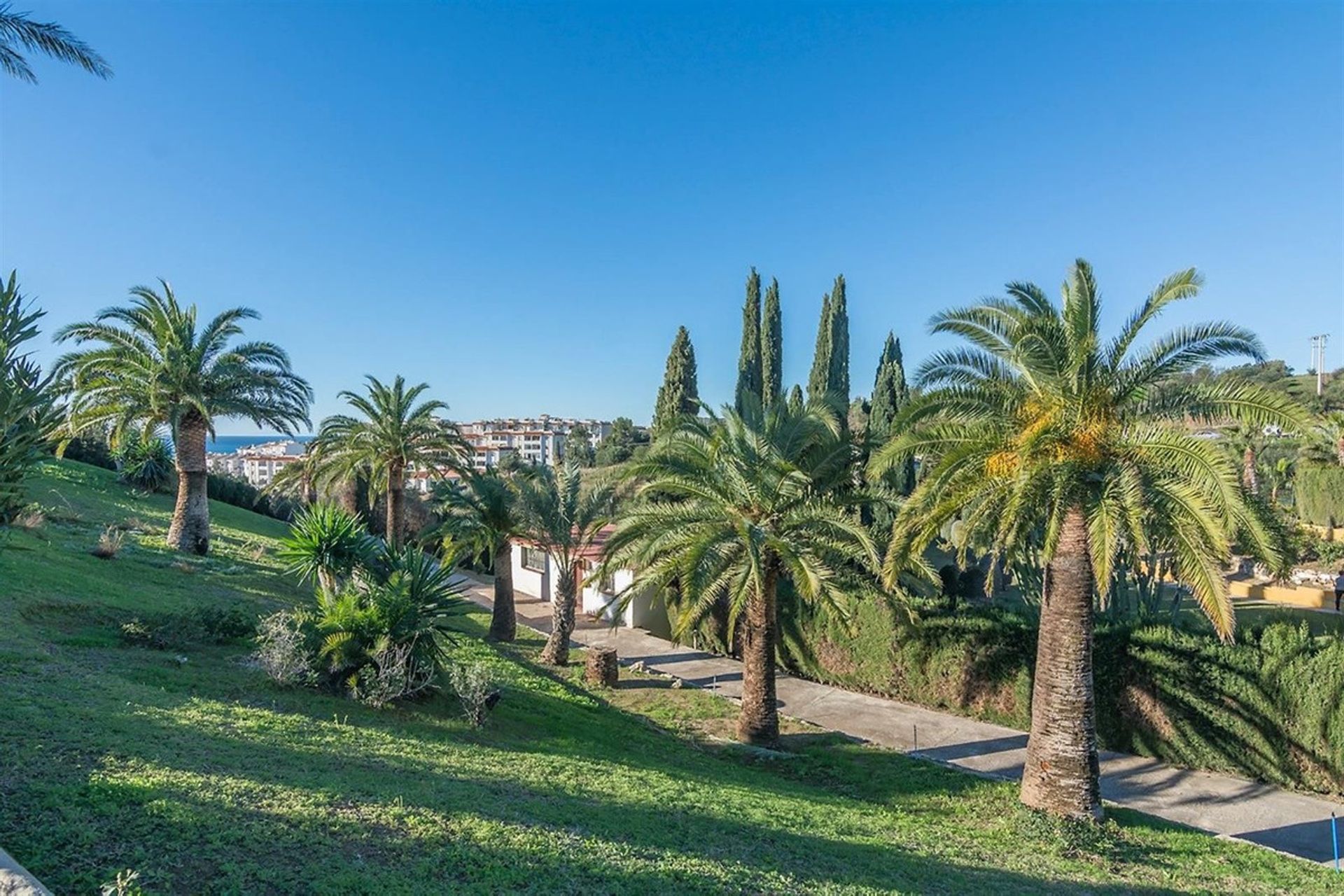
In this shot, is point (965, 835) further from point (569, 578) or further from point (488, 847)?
point (569, 578)

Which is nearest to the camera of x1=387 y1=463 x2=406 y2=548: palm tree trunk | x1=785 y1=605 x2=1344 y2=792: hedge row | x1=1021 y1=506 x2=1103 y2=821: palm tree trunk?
x1=1021 y1=506 x2=1103 y2=821: palm tree trunk

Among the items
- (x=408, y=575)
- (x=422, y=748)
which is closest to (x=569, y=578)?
(x=408, y=575)

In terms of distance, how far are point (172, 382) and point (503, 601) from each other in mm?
9833

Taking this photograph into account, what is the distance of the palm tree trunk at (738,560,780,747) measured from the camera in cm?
1367

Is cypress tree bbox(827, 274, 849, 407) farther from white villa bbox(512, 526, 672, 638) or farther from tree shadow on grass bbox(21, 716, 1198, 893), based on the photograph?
tree shadow on grass bbox(21, 716, 1198, 893)

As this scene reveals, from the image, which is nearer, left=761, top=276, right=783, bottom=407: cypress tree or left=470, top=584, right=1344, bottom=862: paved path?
left=470, top=584, right=1344, bottom=862: paved path

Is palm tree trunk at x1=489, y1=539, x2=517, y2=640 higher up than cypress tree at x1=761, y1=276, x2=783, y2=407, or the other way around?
cypress tree at x1=761, y1=276, x2=783, y2=407

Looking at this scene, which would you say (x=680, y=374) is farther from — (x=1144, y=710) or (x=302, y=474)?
(x=1144, y=710)

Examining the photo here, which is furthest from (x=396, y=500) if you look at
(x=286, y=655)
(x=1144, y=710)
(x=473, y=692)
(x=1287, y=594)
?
(x=1287, y=594)

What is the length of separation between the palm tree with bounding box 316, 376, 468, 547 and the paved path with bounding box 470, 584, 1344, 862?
28.9 feet

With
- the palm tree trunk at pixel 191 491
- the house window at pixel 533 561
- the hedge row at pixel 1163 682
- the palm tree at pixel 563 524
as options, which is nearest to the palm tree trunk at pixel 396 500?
the palm tree trunk at pixel 191 491

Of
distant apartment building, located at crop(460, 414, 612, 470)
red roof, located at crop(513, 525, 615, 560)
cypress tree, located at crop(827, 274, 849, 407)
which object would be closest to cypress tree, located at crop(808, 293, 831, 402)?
cypress tree, located at crop(827, 274, 849, 407)

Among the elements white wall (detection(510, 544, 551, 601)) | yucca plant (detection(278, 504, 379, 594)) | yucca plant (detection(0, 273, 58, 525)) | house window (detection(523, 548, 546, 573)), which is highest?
yucca plant (detection(0, 273, 58, 525))

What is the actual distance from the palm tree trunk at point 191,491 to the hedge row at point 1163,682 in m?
15.9
